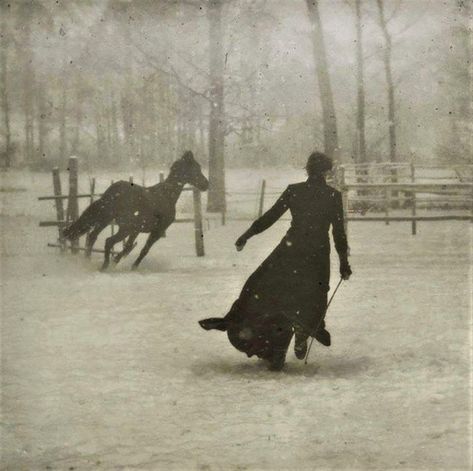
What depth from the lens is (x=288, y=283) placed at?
6.21 metres

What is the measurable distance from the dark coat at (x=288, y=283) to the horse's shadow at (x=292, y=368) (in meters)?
0.19

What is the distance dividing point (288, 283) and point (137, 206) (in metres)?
5.63

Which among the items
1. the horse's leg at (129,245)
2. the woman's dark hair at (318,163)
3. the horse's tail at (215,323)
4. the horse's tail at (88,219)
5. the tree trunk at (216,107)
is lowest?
the horse's tail at (215,323)

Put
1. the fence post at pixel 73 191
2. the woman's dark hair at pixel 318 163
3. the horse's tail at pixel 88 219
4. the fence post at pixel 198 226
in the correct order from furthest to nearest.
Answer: the fence post at pixel 73 191
the fence post at pixel 198 226
the horse's tail at pixel 88 219
the woman's dark hair at pixel 318 163

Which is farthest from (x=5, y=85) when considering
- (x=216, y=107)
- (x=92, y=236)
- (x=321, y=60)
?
(x=92, y=236)

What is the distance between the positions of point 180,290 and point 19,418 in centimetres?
515

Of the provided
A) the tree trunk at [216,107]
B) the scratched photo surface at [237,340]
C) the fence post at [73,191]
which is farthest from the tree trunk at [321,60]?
the fence post at [73,191]

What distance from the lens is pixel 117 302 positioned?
30.5 ft

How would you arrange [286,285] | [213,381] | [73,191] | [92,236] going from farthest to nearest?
[73,191] → [92,236] → [286,285] → [213,381]

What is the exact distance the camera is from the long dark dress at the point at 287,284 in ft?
20.3

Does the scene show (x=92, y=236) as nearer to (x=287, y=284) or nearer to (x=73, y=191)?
(x=73, y=191)

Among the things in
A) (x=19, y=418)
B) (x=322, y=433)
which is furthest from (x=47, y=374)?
(x=322, y=433)

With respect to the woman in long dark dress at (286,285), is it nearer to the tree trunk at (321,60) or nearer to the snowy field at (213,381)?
the snowy field at (213,381)

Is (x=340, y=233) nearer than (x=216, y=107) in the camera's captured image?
Yes
